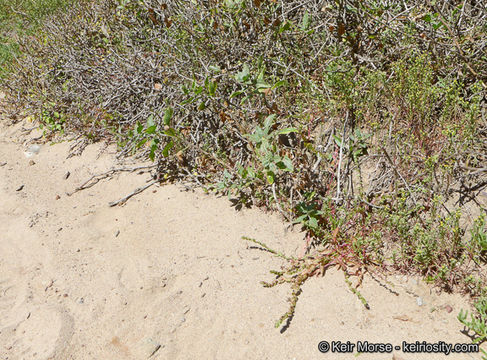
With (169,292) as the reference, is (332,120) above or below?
above

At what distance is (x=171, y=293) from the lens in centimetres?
282

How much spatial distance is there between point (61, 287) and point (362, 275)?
2.08 m

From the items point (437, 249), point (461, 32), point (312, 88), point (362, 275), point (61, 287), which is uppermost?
point (461, 32)

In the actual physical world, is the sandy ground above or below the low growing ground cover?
below

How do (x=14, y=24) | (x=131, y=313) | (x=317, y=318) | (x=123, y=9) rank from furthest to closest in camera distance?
1. (x=14, y=24)
2. (x=123, y=9)
3. (x=131, y=313)
4. (x=317, y=318)

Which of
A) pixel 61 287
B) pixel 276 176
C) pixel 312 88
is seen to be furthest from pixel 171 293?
pixel 312 88

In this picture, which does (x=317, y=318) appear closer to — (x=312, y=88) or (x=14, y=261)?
(x=312, y=88)

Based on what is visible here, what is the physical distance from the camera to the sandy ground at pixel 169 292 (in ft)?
7.99

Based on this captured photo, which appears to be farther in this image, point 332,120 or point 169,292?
point 332,120

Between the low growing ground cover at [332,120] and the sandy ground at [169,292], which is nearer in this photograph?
the sandy ground at [169,292]

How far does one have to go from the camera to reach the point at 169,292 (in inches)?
111

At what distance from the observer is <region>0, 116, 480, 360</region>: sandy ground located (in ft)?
7.99

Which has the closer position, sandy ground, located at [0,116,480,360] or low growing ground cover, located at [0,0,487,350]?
sandy ground, located at [0,116,480,360]

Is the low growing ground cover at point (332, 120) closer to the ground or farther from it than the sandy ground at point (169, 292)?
farther from it
